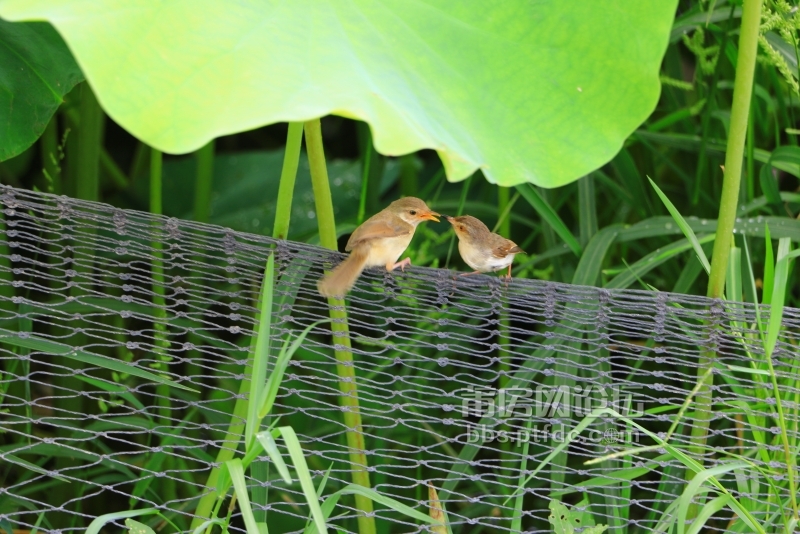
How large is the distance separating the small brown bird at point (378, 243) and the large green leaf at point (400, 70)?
0.41m

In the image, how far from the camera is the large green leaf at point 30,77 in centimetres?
178

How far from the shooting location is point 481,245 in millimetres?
2293

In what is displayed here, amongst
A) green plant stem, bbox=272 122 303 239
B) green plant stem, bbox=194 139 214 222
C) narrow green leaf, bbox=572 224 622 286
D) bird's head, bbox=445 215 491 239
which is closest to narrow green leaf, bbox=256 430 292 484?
green plant stem, bbox=272 122 303 239

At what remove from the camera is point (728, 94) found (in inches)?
118

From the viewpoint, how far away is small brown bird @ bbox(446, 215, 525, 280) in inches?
88.4

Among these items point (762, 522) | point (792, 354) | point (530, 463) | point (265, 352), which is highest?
point (792, 354)

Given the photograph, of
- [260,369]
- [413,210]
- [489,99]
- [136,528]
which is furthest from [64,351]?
[413,210]

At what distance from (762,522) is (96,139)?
5.79ft

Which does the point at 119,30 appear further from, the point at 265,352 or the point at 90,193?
the point at 90,193

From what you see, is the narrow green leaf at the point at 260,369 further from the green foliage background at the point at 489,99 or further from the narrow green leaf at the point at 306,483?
the green foliage background at the point at 489,99

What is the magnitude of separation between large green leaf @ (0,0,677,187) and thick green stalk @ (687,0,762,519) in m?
0.17

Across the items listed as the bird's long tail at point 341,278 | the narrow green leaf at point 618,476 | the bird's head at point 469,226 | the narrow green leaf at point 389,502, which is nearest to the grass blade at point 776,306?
the narrow green leaf at point 618,476

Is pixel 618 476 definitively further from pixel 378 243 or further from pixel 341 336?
pixel 378 243

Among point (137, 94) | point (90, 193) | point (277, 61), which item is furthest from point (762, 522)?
point (90, 193)
